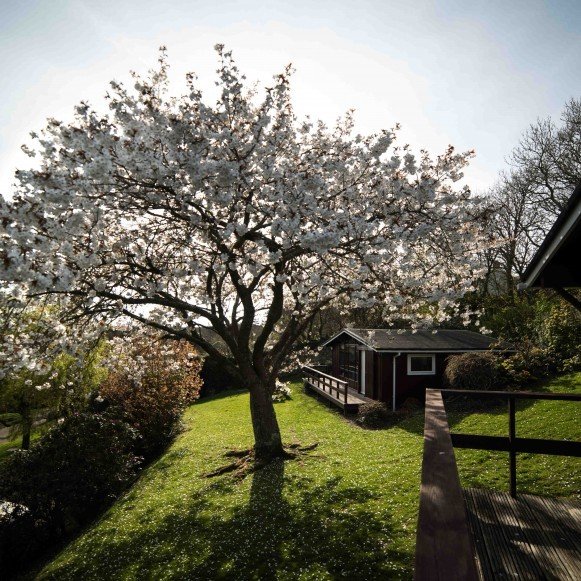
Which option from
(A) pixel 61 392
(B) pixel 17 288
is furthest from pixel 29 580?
(A) pixel 61 392

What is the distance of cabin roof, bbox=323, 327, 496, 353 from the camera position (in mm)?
19797

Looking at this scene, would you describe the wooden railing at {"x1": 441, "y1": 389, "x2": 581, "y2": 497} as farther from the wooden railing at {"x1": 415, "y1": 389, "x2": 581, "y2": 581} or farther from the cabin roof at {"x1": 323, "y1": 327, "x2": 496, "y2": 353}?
the cabin roof at {"x1": 323, "y1": 327, "x2": 496, "y2": 353}

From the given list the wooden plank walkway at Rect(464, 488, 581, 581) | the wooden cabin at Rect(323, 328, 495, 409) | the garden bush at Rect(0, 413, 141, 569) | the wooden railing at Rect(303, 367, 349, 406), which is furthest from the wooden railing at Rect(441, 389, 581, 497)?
the wooden railing at Rect(303, 367, 349, 406)

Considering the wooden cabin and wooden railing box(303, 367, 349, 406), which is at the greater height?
the wooden cabin

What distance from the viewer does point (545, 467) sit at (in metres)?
8.76

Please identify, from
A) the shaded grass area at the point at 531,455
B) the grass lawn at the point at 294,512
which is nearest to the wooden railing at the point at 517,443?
the grass lawn at the point at 294,512

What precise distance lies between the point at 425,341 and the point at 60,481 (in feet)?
54.5

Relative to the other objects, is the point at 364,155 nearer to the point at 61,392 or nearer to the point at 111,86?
the point at 111,86

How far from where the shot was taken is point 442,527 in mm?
1773

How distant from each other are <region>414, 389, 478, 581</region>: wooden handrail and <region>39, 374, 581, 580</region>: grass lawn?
3931 millimetres

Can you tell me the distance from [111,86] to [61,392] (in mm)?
16752

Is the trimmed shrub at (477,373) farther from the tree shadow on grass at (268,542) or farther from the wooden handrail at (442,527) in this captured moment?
the wooden handrail at (442,527)

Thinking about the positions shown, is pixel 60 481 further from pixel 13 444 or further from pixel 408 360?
pixel 13 444

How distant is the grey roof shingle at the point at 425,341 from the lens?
1984 centimetres
